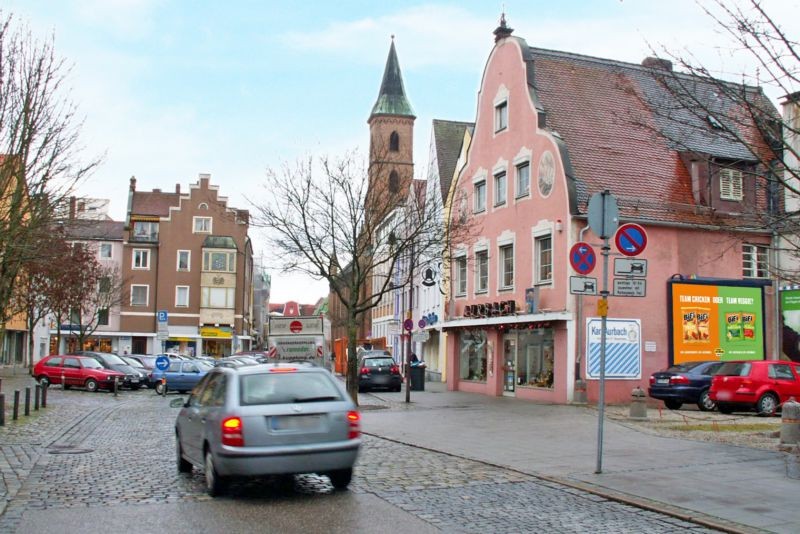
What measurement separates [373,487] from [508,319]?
20072 mm

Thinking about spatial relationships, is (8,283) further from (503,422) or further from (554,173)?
(554,173)

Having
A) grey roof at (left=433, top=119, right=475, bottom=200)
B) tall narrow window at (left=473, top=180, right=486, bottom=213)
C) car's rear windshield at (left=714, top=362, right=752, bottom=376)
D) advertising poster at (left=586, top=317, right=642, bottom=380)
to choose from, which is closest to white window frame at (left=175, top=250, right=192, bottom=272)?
grey roof at (left=433, top=119, right=475, bottom=200)

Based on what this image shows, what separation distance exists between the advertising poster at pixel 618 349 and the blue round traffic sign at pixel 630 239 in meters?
15.1

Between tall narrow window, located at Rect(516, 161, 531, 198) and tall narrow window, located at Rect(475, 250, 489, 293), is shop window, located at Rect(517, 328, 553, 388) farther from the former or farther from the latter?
tall narrow window, located at Rect(516, 161, 531, 198)

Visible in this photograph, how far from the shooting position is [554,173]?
2808cm

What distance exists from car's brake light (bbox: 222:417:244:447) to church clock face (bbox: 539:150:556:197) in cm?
2033

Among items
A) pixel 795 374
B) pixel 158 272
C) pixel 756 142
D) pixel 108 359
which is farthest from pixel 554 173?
pixel 158 272

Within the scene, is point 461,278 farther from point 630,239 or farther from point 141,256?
point 141,256

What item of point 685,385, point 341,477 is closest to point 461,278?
point 685,385

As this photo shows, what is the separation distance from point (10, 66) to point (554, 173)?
1670 cm

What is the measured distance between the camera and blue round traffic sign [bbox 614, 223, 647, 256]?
39.3ft

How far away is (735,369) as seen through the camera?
74.7 ft

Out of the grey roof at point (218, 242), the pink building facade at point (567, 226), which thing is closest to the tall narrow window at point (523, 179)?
the pink building facade at point (567, 226)

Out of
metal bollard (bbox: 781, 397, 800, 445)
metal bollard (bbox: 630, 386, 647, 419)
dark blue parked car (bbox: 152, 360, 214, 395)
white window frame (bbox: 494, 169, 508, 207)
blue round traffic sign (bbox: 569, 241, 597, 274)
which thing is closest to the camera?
blue round traffic sign (bbox: 569, 241, 597, 274)
